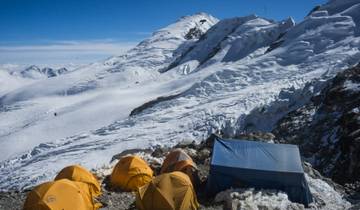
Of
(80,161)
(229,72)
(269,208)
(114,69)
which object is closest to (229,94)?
(229,72)

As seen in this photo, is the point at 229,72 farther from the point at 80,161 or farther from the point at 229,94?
the point at 80,161

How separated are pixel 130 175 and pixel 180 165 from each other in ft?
6.28

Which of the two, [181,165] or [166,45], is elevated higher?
[166,45]

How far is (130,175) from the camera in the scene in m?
17.1

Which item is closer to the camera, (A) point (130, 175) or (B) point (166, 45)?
(A) point (130, 175)

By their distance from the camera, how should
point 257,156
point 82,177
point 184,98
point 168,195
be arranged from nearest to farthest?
point 168,195, point 257,156, point 82,177, point 184,98

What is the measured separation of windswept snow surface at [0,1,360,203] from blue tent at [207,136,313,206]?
1281cm

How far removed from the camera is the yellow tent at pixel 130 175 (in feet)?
56.2

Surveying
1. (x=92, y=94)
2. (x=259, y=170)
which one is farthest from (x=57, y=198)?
(x=92, y=94)

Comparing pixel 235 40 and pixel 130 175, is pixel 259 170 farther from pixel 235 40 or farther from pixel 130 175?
pixel 235 40

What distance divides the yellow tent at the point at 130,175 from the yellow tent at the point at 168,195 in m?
2.84

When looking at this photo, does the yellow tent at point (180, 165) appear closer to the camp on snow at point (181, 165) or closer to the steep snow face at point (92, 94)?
the camp on snow at point (181, 165)

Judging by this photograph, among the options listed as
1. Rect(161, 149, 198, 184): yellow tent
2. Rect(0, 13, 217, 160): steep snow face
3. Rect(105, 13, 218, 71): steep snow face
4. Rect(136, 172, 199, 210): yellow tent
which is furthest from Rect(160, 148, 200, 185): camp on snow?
Rect(105, 13, 218, 71): steep snow face

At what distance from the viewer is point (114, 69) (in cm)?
10950
